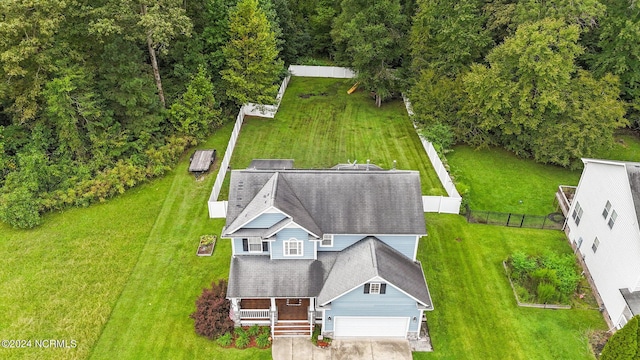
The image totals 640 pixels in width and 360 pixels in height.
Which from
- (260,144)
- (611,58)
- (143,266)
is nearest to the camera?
(143,266)

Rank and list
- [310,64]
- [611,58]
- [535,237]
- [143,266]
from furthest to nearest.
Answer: [310,64]
[611,58]
[535,237]
[143,266]

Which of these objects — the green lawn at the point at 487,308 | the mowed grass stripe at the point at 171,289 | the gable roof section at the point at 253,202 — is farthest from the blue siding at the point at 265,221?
the green lawn at the point at 487,308

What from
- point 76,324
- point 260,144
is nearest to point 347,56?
point 260,144

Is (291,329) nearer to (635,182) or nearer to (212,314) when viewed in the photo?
(212,314)

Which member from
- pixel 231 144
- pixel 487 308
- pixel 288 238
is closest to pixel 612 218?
pixel 487 308

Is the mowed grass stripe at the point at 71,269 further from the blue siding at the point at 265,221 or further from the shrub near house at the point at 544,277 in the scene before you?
the shrub near house at the point at 544,277

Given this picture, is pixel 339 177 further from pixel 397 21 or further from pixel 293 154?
pixel 397 21

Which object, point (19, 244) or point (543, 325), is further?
point (19, 244)
